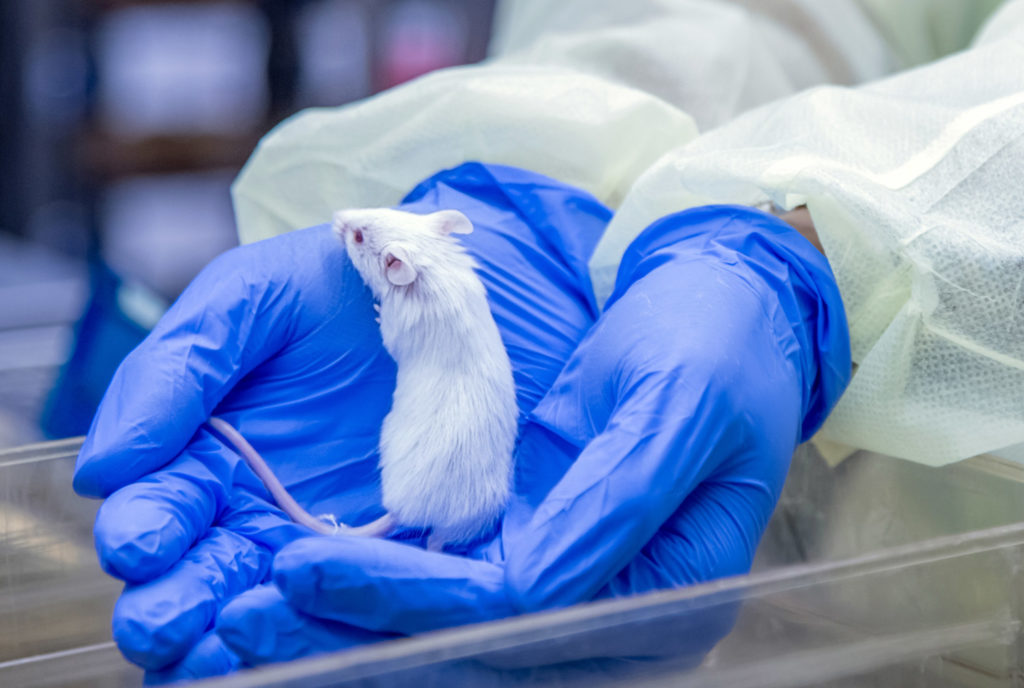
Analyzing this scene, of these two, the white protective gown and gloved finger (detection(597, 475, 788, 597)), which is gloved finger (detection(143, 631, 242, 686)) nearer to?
gloved finger (detection(597, 475, 788, 597))

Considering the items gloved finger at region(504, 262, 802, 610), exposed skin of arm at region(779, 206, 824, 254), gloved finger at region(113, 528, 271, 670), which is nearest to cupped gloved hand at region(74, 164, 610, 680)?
gloved finger at region(113, 528, 271, 670)

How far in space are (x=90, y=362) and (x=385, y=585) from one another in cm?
97

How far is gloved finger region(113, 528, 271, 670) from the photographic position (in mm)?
677

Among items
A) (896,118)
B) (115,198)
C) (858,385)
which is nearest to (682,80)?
(896,118)

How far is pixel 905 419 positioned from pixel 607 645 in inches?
17.5

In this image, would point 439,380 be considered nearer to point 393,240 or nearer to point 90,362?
point 393,240

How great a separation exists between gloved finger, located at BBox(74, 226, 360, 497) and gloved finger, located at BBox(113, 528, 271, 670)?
104mm

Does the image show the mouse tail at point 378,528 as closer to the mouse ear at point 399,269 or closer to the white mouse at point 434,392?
the white mouse at point 434,392

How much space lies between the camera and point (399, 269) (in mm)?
865

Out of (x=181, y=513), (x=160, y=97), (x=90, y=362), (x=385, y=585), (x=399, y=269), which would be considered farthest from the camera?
(x=160, y=97)

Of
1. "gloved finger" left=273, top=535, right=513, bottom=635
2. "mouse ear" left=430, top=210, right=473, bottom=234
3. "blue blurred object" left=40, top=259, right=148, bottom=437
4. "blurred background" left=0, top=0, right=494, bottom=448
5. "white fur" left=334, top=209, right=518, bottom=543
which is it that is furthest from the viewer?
"blurred background" left=0, top=0, right=494, bottom=448

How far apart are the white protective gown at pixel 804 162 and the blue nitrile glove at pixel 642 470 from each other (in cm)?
7

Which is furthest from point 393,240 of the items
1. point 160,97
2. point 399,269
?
point 160,97

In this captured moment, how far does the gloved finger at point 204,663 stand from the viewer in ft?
2.24
